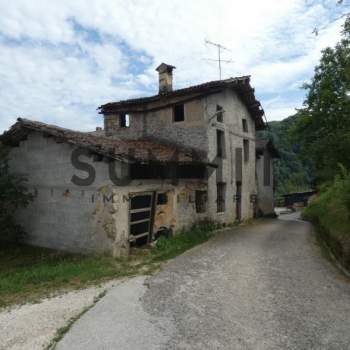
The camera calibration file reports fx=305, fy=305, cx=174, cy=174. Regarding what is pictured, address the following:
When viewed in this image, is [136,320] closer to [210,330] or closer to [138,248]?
[210,330]

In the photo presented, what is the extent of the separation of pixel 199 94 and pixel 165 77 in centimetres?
358

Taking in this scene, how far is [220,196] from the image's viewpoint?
52.3 ft

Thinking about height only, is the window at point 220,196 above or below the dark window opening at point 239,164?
below

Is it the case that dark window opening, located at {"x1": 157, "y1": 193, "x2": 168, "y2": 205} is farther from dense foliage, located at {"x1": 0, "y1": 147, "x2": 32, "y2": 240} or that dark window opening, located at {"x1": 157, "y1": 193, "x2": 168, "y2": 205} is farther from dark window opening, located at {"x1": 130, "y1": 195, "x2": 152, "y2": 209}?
dense foliage, located at {"x1": 0, "y1": 147, "x2": 32, "y2": 240}

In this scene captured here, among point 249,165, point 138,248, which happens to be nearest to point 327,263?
point 138,248

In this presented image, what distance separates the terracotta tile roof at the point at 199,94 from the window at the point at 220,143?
7.41 ft

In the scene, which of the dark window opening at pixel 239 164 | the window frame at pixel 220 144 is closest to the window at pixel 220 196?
the window frame at pixel 220 144

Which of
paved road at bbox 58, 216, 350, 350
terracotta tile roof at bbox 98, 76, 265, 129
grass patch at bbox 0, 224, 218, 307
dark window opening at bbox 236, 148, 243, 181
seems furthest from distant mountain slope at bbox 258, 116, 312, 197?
paved road at bbox 58, 216, 350, 350

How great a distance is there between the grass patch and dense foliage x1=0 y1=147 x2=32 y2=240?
0.71 metres

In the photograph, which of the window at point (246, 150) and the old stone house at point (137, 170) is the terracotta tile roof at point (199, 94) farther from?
the window at point (246, 150)

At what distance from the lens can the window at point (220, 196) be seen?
51.8ft

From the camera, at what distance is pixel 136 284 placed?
720 centimetres

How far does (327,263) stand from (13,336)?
7.83 metres

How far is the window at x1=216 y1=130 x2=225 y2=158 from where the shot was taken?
15769 mm
